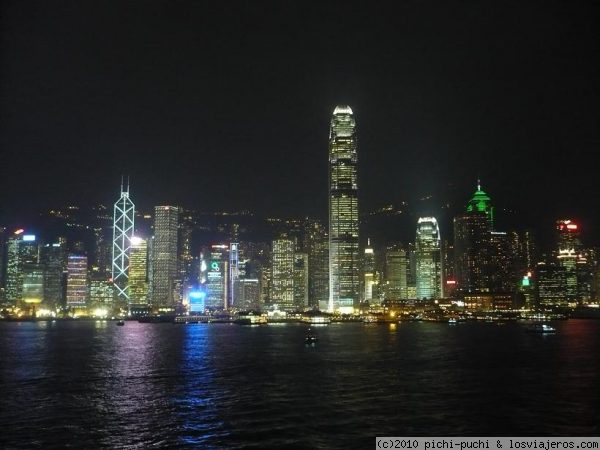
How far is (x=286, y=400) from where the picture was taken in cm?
3622

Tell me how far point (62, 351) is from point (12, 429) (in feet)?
150

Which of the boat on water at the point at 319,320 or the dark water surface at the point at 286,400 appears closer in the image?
the dark water surface at the point at 286,400

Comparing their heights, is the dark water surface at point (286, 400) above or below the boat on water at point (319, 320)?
above

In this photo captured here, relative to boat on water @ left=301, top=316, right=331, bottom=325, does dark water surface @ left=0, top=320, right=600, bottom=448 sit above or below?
above

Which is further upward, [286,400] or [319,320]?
[286,400]

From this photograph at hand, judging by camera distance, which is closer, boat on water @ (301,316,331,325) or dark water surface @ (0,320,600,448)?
dark water surface @ (0,320,600,448)

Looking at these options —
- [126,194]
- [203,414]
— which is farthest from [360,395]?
[126,194]

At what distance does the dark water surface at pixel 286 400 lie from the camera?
27.6 m

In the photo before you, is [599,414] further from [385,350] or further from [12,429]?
[385,350]

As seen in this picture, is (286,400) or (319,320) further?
(319,320)

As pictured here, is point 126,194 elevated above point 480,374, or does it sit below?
above

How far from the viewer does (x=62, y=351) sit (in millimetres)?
71875

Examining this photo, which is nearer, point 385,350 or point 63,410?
point 63,410

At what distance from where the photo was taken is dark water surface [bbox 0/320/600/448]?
27.6m
